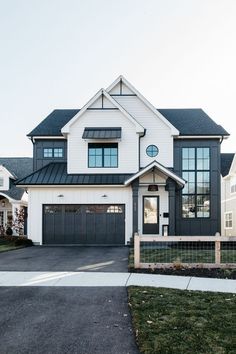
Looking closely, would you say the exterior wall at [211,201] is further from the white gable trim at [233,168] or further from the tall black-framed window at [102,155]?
the white gable trim at [233,168]

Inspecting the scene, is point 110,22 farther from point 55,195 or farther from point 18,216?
point 18,216

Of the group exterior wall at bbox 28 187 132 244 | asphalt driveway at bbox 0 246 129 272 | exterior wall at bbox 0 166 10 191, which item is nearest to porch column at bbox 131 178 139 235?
exterior wall at bbox 28 187 132 244

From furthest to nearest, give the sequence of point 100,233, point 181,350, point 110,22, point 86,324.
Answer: point 100,233
point 110,22
point 86,324
point 181,350

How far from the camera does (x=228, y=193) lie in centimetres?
3250

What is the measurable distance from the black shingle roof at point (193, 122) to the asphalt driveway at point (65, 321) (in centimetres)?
1658

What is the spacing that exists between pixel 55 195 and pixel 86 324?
15.7 m

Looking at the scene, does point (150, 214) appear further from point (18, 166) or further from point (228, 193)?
point (18, 166)

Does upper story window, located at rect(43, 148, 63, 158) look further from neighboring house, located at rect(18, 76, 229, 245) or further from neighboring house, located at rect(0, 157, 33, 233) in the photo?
neighboring house, located at rect(0, 157, 33, 233)

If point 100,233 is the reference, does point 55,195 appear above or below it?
above

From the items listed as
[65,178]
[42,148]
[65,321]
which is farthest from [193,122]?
[65,321]

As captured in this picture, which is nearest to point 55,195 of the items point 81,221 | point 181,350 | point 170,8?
point 81,221

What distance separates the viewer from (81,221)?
→ 69.1ft

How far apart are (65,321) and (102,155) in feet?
54.5

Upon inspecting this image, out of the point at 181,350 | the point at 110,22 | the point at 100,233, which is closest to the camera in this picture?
the point at 181,350
